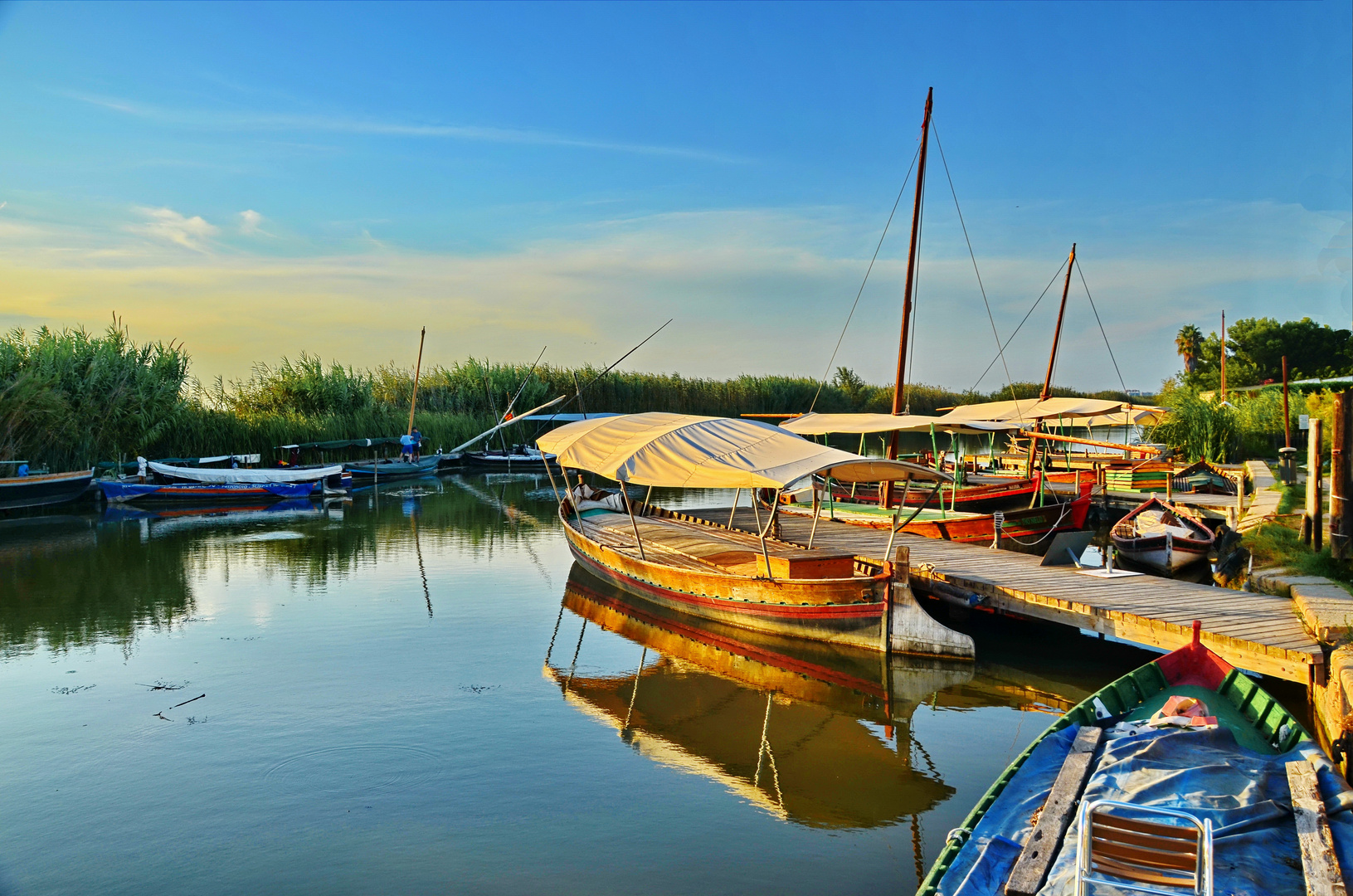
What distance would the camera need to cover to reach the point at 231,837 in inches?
273

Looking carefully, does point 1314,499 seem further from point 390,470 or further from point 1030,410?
point 390,470

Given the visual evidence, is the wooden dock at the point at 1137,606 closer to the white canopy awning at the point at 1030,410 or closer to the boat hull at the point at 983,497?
the boat hull at the point at 983,497

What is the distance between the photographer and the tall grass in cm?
2967

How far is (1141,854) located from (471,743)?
6179 millimetres

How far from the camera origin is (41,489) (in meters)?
26.1

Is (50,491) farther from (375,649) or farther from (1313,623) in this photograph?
(1313,623)

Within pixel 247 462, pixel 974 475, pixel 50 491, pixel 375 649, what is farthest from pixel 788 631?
pixel 247 462

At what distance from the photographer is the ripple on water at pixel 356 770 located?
7758mm

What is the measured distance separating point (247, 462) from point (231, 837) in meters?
29.6

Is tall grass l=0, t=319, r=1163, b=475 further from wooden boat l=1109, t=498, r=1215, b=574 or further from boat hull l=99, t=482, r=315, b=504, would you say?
wooden boat l=1109, t=498, r=1215, b=574

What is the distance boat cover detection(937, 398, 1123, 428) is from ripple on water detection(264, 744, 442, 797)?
1499 centimetres

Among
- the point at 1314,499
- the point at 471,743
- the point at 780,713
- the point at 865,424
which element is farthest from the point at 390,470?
the point at 1314,499

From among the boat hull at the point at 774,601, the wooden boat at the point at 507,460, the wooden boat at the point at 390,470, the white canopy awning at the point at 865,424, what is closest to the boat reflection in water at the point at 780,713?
the boat hull at the point at 774,601

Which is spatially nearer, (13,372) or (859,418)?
(859,418)
